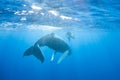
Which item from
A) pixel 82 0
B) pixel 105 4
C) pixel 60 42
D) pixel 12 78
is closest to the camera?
pixel 60 42

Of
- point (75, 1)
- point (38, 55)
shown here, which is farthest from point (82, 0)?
point (38, 55)

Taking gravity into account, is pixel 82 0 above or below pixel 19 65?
above

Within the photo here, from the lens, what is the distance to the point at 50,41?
720 centimetres

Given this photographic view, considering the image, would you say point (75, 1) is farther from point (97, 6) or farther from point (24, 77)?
point (24, 77)

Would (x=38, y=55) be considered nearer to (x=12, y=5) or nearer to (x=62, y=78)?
(x=12, y=5)

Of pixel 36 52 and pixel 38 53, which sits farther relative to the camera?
pixel 36 52

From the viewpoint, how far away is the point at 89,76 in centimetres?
8062

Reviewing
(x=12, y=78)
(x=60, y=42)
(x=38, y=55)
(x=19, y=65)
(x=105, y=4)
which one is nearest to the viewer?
(x=60, y=42)

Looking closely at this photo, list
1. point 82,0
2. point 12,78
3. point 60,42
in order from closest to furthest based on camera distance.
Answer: point 60,42 < point 82,0 < point 12,78

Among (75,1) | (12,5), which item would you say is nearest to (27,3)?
(12,5)

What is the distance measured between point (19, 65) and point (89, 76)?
3727 centimetres

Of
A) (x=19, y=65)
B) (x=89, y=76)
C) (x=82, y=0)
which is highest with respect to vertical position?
(x=82, y=0)

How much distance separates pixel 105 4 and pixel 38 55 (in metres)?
11.5

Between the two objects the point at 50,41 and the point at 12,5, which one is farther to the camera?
the point at 12,5
